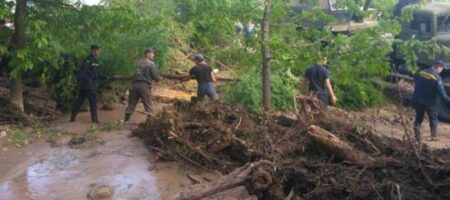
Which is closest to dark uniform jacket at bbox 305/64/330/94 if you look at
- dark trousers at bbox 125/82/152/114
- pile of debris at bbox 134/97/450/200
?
pile of debris at bbox 134/97/450/200

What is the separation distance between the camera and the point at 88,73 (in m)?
10.8

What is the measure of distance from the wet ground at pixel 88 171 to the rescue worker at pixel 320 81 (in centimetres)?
348

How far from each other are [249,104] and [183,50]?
10.3ft

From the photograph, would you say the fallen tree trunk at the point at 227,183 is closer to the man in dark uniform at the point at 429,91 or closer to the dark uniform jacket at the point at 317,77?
the dark uniform jacket at the point at 317,77

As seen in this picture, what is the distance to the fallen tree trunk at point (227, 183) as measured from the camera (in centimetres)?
565

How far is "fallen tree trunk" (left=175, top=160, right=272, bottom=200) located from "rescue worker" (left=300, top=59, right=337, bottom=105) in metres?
4.41

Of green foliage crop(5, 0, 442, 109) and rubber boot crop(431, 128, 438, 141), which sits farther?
rubber boot crop(431, 128, 438, 141)

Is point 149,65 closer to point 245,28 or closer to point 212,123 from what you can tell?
point 245,28

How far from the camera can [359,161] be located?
6.27 metres

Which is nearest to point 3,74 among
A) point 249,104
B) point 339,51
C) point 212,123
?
point 249,104

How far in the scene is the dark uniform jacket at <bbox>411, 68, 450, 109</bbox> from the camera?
33.9ft

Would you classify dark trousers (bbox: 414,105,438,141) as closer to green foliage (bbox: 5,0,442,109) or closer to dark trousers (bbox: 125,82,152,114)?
green foliage (bbox: 5,0,442,109)

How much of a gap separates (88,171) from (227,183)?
117 inches

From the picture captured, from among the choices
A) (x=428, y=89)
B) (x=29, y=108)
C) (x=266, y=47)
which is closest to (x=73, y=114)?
(x=29, y=108)
